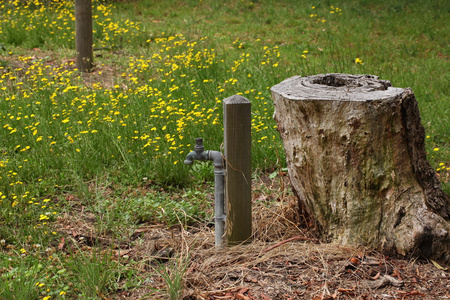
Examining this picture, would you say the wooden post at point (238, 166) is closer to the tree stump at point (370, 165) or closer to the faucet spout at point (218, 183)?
the faucet spout at point (218, 183)

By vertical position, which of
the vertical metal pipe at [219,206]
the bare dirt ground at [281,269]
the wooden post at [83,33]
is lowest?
the bare dirt ground at [281,269]

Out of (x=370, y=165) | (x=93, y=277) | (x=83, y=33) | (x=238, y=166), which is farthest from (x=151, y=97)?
(x=370, y=165)

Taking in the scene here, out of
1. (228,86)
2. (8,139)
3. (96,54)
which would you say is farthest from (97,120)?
(96,54)

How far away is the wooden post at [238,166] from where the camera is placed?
9.14 feet

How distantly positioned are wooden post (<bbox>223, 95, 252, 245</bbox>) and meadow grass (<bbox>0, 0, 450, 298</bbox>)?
2.07 ft

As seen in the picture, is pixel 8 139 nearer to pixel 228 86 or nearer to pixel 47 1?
pixel 228 86

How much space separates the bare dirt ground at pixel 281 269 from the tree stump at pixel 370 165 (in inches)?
5.5

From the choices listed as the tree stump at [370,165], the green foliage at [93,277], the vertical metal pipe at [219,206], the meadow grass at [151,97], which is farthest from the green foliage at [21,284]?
the tree stump at [370,165]

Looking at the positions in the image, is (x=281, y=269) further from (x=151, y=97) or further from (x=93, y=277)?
(x=151, y=97)

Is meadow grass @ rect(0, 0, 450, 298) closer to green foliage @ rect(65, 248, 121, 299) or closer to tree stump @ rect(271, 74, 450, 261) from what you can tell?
green foliage @ rect(65, 248, 121, 299)

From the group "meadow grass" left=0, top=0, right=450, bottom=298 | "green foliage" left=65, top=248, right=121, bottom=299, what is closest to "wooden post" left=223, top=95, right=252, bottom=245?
"meadow grass" left=0, top=0, right=450, bottom=298

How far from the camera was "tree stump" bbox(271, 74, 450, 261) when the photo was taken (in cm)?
266

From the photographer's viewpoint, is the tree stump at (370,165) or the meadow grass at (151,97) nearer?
the tree stump at (370,165)

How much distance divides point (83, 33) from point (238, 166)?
5.22m
